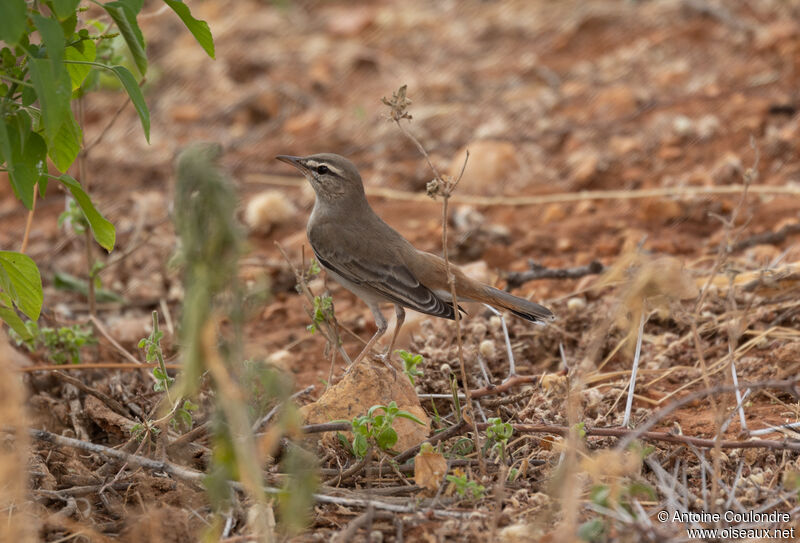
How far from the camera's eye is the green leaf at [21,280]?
4.14 metres

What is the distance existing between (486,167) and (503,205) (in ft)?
2.10

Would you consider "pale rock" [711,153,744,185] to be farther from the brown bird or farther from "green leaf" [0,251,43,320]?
"green leaf" [0,251,43,320]

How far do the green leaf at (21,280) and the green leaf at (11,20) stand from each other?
1.22 meters

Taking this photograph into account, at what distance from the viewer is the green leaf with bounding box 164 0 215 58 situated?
396 centimetres

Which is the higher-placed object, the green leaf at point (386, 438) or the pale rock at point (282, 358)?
the green leaf at point (386, 438)

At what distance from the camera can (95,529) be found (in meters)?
3.74

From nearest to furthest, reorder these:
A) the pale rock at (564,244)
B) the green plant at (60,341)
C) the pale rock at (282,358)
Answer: the green plant at (60,341)
the pale rock at (282,358)
the pale rock at (564,244)

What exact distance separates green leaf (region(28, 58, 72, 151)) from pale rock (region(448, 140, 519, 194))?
573cm

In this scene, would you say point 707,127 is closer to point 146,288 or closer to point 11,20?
point 146,288

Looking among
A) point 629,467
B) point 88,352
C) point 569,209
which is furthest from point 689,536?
point 569,209

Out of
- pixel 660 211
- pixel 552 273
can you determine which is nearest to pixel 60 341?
pixel 552 273

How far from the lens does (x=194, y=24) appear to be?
13.4ft

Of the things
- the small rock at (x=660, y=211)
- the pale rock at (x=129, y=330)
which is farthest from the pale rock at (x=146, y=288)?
the small rock at (x=660, y=211)

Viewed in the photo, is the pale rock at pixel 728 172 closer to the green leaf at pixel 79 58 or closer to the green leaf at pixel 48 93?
the green leaf at pixel 79 58
